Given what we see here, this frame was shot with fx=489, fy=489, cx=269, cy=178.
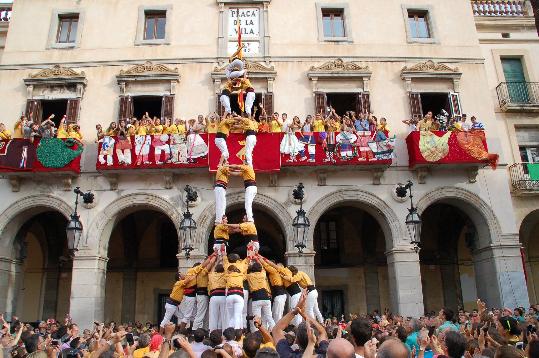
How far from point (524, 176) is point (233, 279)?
13783 millimetres

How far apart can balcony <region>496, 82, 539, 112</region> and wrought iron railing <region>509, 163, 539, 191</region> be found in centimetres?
264

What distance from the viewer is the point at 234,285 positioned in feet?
34.7

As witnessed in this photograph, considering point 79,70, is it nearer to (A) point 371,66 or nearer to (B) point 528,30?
(A) point 371,66

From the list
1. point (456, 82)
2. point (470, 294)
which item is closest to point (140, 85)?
point (456, 82)

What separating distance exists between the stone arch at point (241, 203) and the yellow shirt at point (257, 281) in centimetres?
599

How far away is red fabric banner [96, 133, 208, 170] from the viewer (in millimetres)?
17281

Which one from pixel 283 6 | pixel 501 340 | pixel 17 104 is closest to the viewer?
pixel 501 340

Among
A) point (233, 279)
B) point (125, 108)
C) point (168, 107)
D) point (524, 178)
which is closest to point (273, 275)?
point (233, 279)

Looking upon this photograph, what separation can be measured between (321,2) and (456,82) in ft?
21.5

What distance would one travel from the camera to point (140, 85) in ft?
64.0

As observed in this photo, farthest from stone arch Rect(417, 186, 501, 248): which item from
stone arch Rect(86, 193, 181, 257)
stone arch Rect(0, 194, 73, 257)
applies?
stone arch Rect(0, 194, 73, 257)

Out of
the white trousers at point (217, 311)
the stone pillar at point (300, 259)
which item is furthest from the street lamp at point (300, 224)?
the white trousers at point (217, 311)

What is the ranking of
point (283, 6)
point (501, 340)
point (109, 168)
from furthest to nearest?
point (283, 6), point (109, 168), point (501, 340)

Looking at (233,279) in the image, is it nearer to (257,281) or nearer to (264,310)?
(257,281)
